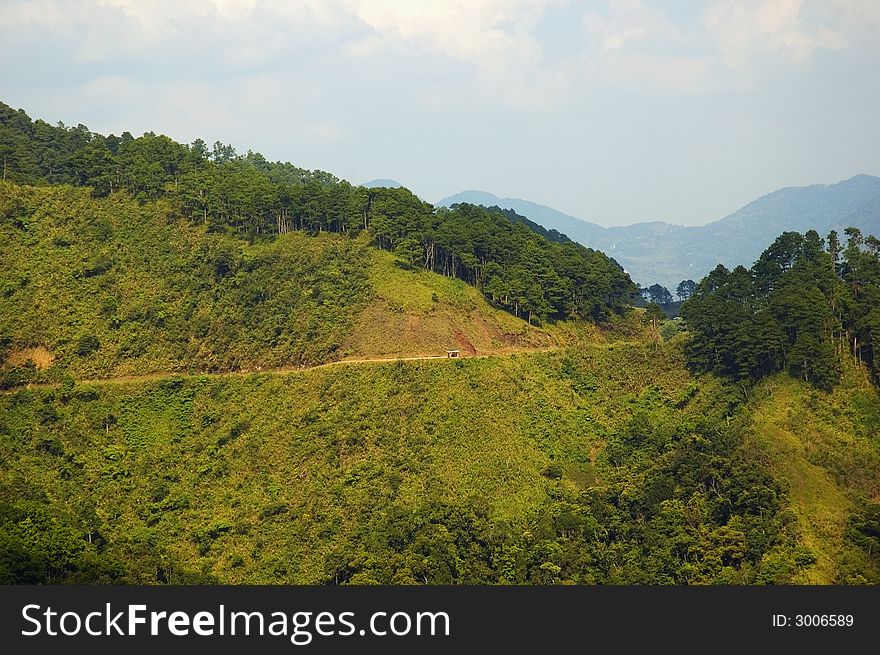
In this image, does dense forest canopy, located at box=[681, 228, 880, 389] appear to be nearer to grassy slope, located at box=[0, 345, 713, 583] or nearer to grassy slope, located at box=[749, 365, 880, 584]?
grassy slope, located at box=[749, 365, 880, 584]

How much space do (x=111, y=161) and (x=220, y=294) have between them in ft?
58.8

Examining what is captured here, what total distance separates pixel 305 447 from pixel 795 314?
26.3 m

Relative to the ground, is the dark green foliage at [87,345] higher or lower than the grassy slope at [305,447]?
higher

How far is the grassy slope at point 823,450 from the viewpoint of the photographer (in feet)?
112

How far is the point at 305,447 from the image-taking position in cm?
4141

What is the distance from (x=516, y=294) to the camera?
52844 millimetres

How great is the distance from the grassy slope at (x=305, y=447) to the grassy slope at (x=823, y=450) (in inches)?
186

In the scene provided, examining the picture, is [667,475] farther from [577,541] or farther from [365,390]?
[365,390]

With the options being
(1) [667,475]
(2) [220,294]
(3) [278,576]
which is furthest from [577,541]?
(2) [220,294]

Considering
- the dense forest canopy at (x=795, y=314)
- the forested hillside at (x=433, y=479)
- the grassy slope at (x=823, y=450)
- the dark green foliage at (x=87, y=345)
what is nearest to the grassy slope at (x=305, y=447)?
the forested hillside at (x=433, y=479)

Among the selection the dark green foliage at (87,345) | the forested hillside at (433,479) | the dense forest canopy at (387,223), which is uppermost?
the dense forest canopy at (387,223)

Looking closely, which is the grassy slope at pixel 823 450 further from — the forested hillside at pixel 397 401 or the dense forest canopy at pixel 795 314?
the dense forest canopy at pixel 795 314

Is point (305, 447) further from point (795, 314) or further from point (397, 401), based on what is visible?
point (795, 314)

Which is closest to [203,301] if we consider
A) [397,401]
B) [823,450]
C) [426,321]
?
[426,321]
